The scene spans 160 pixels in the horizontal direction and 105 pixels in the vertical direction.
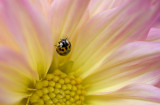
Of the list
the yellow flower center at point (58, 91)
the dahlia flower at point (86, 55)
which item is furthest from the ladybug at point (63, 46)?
the yellow flower center at point (58, 91)

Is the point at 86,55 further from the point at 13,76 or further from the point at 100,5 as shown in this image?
the point at 13,76

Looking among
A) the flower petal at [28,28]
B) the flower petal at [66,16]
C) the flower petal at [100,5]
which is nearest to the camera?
the flower petal at [28,28]

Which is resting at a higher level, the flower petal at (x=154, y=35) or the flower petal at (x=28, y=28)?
the flower petal at (x=154, y=35)

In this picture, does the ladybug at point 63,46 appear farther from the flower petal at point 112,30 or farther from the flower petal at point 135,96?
the flower petal at point 135,96

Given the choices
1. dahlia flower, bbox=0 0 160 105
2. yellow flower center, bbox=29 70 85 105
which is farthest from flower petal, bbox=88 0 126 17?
yellow flower center, bbox=29 70 85 105

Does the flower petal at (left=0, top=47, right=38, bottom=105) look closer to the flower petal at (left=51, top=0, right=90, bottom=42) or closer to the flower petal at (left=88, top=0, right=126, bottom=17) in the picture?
the flower petal at (left=51, top=0, right=90, bottom=42)

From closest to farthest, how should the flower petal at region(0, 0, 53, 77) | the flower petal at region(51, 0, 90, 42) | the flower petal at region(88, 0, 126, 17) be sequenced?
the flower petal at region(0, 0, 53, 77), the flower petal at region(51, 0, 90, 42), the flower petal at region(88, 0, 126, 17)

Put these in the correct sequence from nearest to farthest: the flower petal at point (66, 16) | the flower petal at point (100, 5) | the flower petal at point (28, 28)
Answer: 1. the flower petal at point (28, 28)
2. the flower petal at point (66, 16)
3. the flower petal at point (100, 5)

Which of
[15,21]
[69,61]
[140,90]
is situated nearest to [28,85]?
[69,61]
